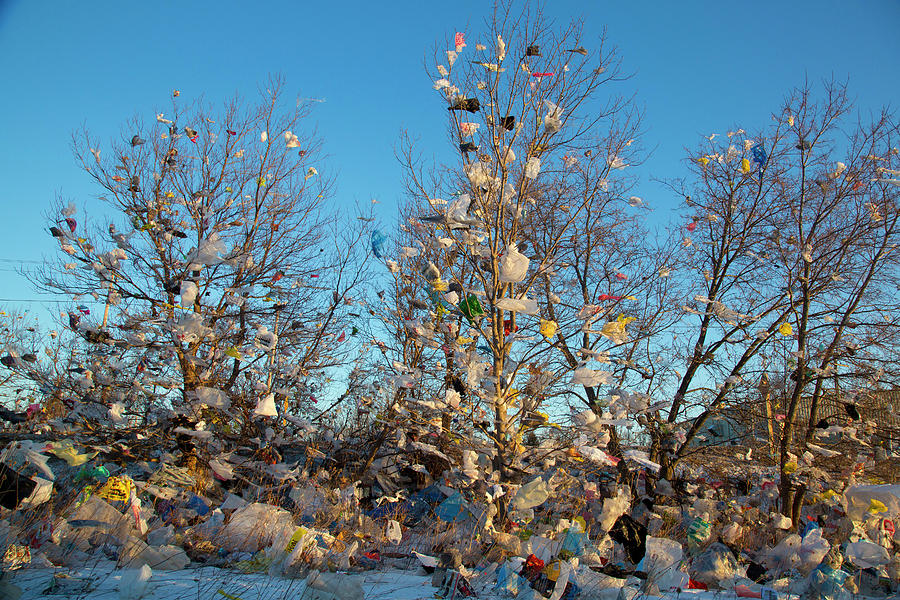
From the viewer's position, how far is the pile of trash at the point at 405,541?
2.91 metres

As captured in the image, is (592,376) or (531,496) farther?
(531,496)

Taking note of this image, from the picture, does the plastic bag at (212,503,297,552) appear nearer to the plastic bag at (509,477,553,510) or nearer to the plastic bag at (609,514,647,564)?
the plastic bag at (509,477,553,510)

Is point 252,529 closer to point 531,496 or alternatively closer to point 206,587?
point 206,587

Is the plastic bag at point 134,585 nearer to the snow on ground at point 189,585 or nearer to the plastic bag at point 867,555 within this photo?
the snow on ground at point 189,585

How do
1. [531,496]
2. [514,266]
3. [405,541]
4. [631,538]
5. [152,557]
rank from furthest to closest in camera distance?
[405,541]
[631,538]
[531,496]
[514,266]
[152,557]

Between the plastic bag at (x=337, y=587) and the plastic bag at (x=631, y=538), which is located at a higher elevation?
the plastic bag at (x=337, y=587)

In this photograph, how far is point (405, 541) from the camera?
4.71 metres

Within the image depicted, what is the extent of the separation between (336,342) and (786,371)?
226 inches

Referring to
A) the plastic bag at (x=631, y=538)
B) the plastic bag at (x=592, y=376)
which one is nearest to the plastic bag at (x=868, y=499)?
the plastic bag at (x=631, y=538)

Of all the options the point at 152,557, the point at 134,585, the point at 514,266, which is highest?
the point at 514,266

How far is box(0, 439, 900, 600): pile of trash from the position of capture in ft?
9.53

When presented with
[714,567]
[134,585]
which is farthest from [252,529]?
[714,567]

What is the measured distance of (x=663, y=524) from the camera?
6074 millimetres

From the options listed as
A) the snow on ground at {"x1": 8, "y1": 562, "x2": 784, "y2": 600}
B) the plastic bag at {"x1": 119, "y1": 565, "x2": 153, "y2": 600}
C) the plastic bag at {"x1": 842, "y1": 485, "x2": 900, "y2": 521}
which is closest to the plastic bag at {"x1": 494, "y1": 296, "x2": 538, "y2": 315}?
the snow on ground at {"x1": 8, "y1": 562, "x2": 784, "y2": 600}
